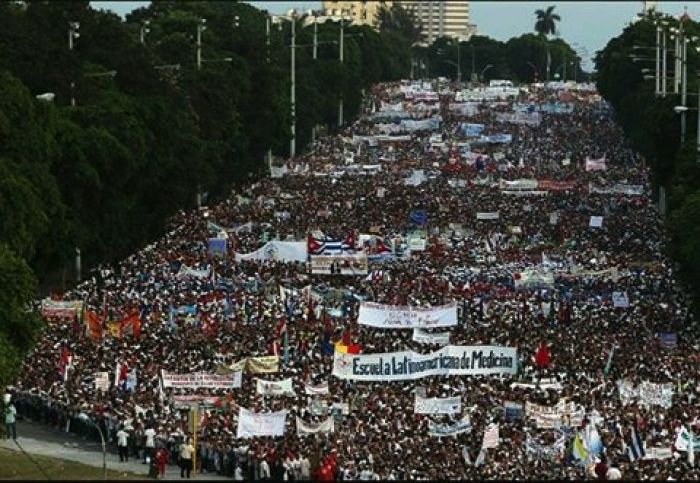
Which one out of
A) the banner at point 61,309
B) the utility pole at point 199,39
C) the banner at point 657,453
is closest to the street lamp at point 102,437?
the banner at point 657,453

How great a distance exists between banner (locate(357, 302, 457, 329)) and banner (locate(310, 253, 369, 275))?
11612 mm

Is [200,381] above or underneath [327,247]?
underneath

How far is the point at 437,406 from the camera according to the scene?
147ft

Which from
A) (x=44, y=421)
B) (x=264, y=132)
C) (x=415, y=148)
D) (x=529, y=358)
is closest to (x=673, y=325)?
(x=529, y=358)

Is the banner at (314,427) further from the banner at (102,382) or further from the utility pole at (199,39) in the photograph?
the utility pole at (199,39)

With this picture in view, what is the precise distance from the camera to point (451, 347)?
163ft

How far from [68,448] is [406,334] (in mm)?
12728

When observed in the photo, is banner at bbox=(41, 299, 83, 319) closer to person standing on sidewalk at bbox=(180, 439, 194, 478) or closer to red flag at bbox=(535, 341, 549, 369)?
red flag at bbox=(535, 341, 549, 369)

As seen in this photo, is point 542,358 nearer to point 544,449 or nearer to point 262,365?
point 262,365

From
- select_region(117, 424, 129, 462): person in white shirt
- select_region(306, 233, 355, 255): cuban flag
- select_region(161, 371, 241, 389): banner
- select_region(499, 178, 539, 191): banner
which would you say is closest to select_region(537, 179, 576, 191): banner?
select_region(499, 178, 539, 191): banner

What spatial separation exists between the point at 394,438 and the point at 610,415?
437cm

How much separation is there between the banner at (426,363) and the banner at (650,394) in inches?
176

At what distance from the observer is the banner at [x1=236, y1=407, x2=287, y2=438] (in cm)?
4281

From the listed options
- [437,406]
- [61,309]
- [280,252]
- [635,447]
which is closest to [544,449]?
[635,447]
